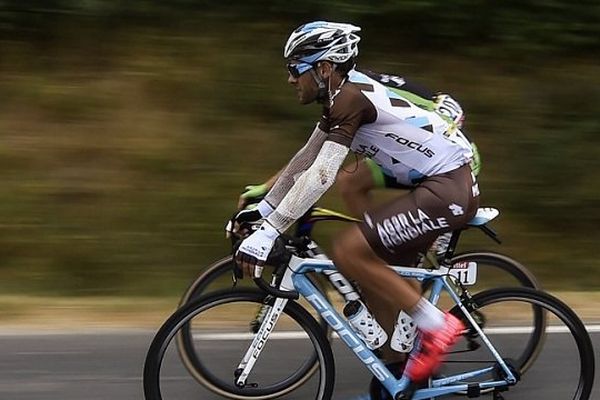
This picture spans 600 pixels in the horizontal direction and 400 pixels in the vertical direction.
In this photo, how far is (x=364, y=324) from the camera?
4.51 meters

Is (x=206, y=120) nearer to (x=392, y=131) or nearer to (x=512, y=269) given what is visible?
(x=512, y=269)

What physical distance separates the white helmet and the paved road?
1598 millimetres

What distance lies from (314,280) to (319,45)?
43.6 inches

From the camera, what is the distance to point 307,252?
450 cm

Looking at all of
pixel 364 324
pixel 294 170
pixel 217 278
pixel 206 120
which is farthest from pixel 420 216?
pixel 206 120

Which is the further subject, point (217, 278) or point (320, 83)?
point (217, 278)

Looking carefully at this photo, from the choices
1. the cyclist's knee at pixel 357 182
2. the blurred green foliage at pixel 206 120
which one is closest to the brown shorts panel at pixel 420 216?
the cyclist's knee at pixel 357 182

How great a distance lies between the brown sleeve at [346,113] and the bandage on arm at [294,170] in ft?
1.64

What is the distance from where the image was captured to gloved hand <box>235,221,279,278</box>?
4.13 m

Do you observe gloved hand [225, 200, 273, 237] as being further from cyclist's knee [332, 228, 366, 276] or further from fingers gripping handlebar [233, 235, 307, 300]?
cyclist's knee [332, 228, 366, 276]

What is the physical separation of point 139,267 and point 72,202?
95cm

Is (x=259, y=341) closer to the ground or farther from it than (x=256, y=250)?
closer to the ground

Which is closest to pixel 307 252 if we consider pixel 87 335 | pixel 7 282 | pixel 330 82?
pixel 330 82

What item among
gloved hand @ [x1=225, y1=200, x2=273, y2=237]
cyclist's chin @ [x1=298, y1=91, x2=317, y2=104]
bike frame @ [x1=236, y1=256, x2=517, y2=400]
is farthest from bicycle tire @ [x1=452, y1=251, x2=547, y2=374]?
cyclist's chin @ [x1=298, y1=91, x2=317, y2=104]
